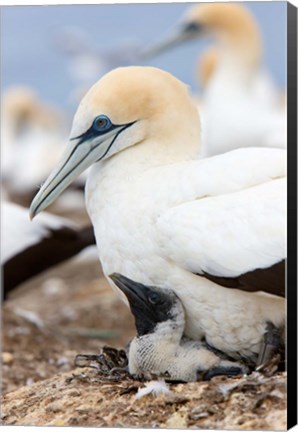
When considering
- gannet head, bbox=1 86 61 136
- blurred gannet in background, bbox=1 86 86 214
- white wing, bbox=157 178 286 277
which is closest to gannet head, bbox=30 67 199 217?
white wing, bbox=157 178 286 277

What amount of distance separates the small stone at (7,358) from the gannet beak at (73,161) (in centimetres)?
182

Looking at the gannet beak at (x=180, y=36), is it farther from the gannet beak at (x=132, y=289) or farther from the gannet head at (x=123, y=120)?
the gannet beak at (x=132, y=289)

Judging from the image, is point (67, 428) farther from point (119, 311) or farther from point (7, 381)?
point (119, 311)

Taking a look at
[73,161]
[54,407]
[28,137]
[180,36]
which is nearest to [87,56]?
[180,36]

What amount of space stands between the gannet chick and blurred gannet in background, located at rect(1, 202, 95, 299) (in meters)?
2.00

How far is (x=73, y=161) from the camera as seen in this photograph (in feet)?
16.4

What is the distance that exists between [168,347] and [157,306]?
0.16 meters

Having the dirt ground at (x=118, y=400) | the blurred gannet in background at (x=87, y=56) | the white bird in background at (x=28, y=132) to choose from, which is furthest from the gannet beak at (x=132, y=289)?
the white bird in background at (x=28, y=132)

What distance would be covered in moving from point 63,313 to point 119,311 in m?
0.40

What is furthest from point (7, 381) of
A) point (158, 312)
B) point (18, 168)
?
point (18, 168)

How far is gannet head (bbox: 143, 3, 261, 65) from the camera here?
379 inches

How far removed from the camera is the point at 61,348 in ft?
23.0

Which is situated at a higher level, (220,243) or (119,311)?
(220,243)

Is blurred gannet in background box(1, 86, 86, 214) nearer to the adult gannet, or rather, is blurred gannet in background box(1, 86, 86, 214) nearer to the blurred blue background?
the blurred blue background
